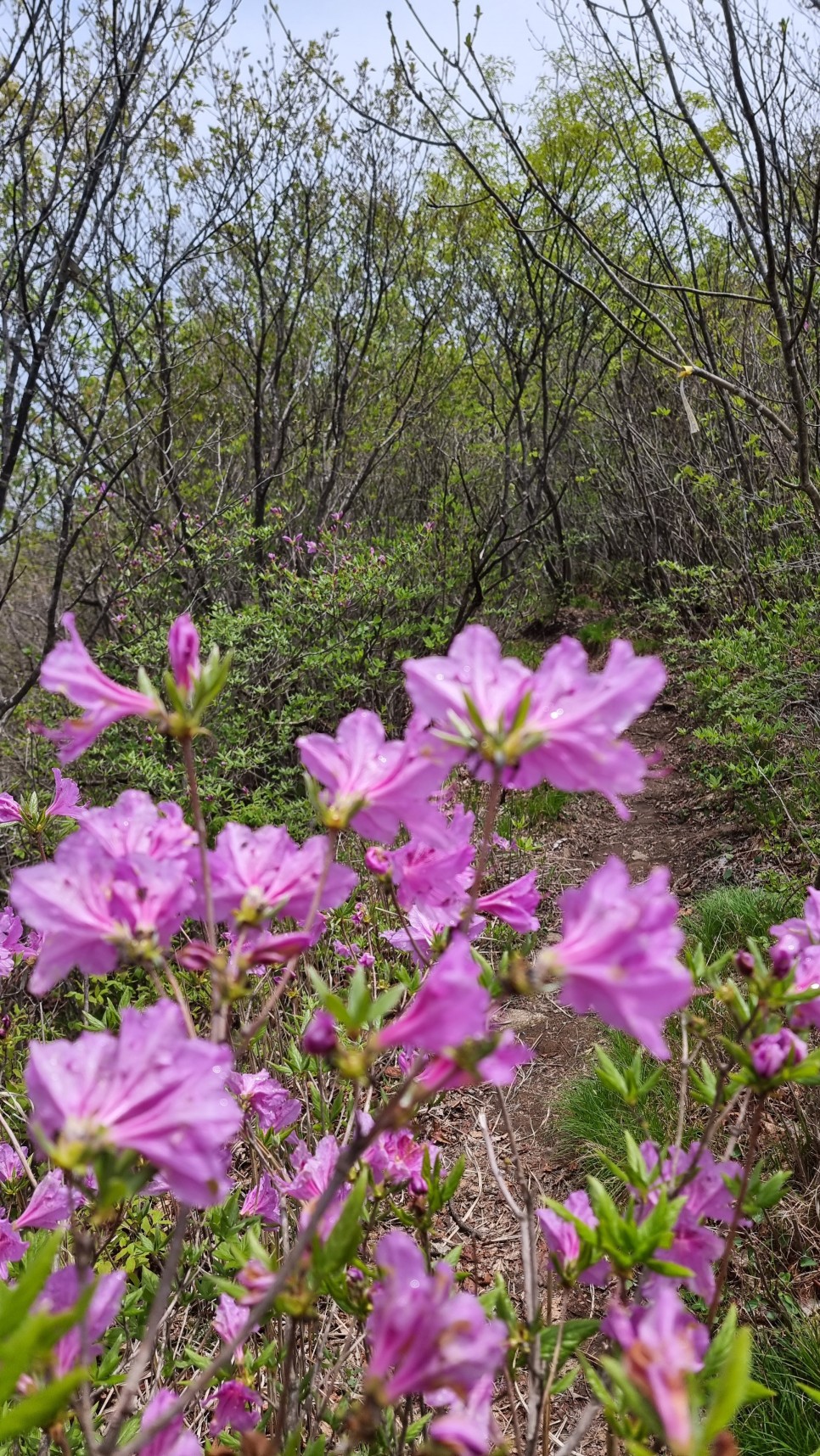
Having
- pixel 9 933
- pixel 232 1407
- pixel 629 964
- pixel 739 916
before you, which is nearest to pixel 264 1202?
pixel 232 1407

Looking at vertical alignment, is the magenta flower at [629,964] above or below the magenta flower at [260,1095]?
above

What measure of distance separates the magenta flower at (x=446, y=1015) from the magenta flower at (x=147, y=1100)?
15 cm

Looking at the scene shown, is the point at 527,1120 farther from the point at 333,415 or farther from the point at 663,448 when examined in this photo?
the point at 663,448

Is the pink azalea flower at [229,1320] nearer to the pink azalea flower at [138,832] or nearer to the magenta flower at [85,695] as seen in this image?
the pink azalea flower at [138,832]

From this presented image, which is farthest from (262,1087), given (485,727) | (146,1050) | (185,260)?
(185,260)

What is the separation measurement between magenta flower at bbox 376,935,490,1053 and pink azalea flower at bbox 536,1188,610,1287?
0.64m

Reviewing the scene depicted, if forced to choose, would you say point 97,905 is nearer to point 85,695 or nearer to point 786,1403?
point 85,695

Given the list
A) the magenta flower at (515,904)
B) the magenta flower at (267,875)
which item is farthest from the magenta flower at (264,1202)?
the magenta flower at (267,875)

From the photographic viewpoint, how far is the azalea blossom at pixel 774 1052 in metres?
0.96

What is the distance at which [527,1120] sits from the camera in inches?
124

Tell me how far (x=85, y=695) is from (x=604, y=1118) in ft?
8.10

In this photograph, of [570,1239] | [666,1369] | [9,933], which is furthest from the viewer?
[9,933]

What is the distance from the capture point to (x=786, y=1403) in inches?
68.6

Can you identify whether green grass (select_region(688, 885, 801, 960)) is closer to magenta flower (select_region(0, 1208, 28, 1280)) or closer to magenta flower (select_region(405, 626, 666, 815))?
magenta flower (select_region(0, 1208, 28, 1280))
